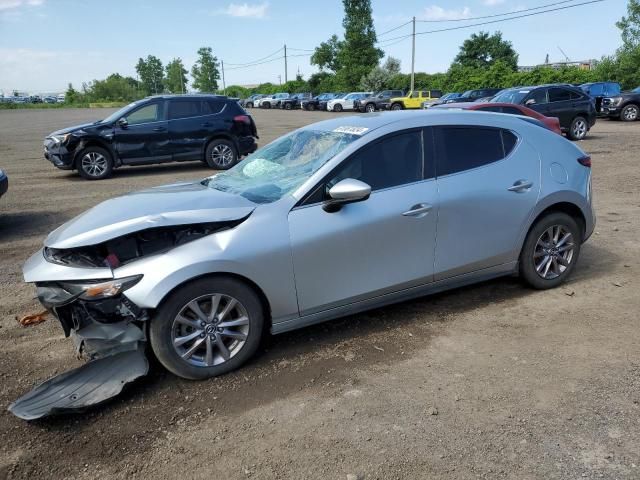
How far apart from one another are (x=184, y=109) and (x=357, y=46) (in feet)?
198

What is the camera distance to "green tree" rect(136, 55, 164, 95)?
128 m

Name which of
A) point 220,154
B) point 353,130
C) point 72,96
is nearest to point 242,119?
point 220,154

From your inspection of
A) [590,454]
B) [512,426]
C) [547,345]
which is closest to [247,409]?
[512,426]

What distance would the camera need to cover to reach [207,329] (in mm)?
3289

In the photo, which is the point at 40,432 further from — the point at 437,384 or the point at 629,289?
the point at 629,289

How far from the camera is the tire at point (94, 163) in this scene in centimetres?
1134

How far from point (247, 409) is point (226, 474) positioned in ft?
1.77

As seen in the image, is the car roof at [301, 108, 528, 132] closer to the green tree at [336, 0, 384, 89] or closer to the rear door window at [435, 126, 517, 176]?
the rear door window at [435, 126, 517, 176]

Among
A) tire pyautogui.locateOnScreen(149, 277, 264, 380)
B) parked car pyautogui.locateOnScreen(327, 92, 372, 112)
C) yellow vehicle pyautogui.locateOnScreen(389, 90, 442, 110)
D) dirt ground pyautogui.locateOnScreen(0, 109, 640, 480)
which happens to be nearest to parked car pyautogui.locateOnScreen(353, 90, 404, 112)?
parked car pyautogui.locateOnScreen(327, 92, 372, 112)

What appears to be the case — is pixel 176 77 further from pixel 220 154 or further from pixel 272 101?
pixel 220 154

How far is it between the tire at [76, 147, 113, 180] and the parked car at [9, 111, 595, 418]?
8.09 metres

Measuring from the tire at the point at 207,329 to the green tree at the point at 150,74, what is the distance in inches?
5328

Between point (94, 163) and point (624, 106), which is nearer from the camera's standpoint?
point (94, 163)

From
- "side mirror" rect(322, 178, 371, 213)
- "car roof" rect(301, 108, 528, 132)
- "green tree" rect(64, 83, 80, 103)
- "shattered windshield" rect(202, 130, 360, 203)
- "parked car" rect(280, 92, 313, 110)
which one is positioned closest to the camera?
"side mirror" rect(322, 178, 371, 213)
